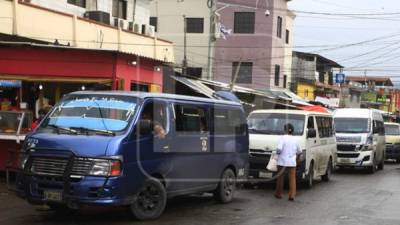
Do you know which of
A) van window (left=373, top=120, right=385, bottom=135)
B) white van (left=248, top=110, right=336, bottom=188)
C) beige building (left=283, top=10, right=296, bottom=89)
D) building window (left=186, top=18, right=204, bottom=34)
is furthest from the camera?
beige building (left=283, top=10, right=296, bottom=89)

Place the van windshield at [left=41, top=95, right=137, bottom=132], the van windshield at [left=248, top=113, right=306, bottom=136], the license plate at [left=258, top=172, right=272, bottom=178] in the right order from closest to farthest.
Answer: the van windshield at [left=41, top=95, right=137, bottom=132]
the license plate at [left=258, top=172, right=272, bottom=178]
the van windshield at [left=248, top=113, right=306, bottom=136]

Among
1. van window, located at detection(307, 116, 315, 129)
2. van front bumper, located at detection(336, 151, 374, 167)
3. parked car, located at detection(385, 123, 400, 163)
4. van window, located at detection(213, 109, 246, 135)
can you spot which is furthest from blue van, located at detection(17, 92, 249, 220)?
parked car, located at detection(385, 123, 400, 163)

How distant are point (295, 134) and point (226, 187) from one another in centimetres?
376

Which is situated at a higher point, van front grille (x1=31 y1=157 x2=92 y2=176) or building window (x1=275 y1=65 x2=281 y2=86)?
building window (x1=275 y1=65 x2=281 y2=86)

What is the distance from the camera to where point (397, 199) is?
13820 mm

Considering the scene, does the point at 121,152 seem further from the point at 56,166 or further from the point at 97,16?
the point at 97,16

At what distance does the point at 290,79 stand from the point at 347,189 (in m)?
33.7

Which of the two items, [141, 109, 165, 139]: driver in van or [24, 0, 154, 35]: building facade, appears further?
[24, 0, 154, 35]: building facade

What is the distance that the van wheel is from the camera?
970 centimetres

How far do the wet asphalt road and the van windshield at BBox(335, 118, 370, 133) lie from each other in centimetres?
683

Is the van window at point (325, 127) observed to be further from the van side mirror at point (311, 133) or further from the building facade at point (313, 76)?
the building facade at point (313, 76)

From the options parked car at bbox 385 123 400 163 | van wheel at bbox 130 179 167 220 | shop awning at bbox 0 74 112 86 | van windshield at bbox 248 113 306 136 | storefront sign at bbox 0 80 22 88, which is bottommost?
parked car at bbox 385 123 400 163

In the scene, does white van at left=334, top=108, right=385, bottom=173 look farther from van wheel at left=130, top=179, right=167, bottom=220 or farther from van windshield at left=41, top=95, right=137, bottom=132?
van windshield at left=41, top=95, right=137, bottom=132

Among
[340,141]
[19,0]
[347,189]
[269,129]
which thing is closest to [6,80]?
[19,0]
